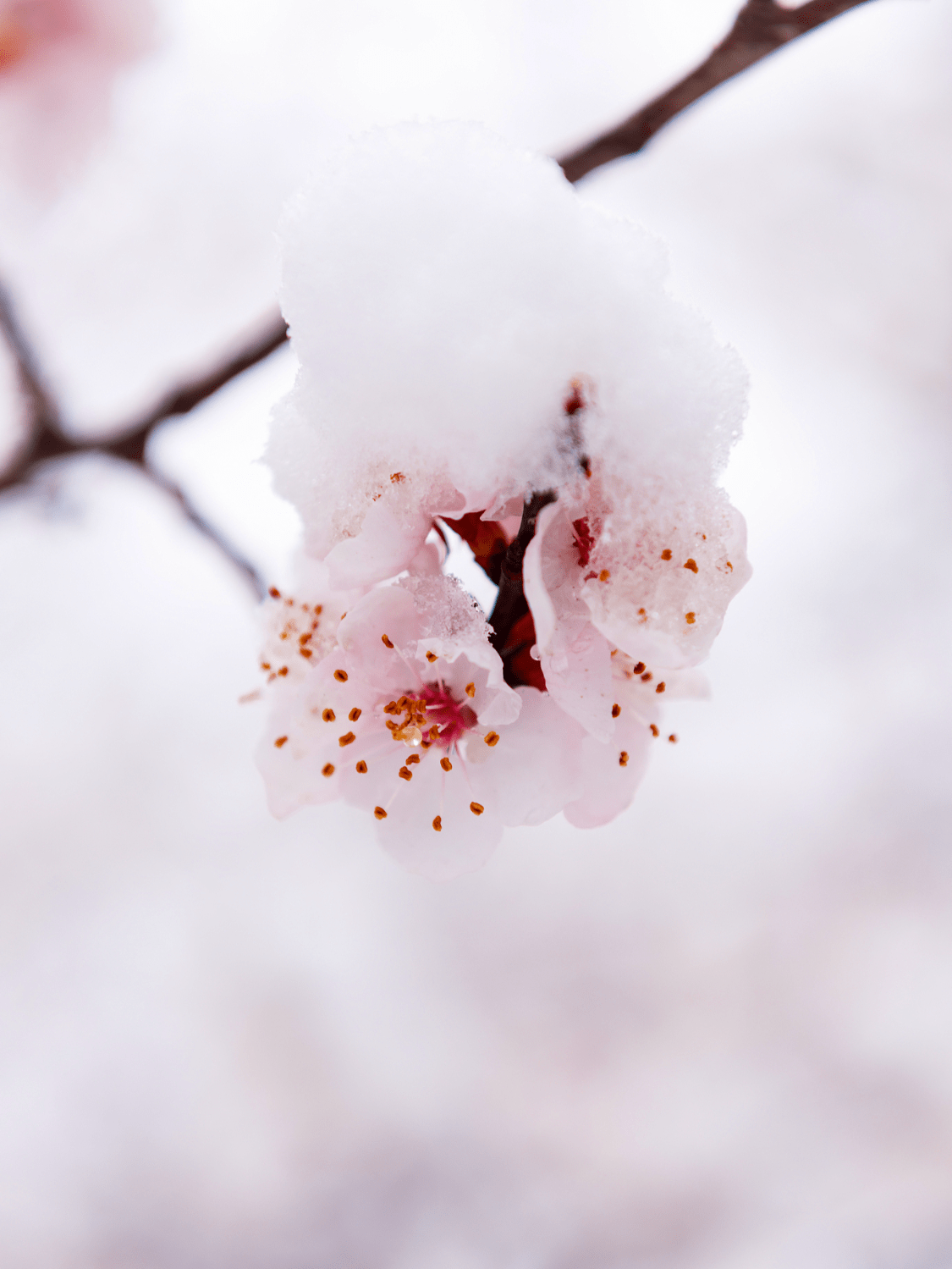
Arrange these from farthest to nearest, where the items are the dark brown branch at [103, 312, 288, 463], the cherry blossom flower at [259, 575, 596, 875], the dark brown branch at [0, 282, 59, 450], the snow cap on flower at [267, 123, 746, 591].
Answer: the dark brown branch at [0, 282, 59, 450]
the dark brown branch at [103, 312, 288, 463]
the cherry blossom flower at [259, 575, 596, 875]
the snow cap on flower at [267, 123, 746, 591]

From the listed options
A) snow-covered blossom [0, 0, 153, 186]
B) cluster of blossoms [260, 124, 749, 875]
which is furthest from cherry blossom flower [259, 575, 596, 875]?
snow-covered blossom [0, 0, 153, 186]

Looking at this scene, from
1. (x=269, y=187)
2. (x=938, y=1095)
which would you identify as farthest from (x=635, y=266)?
(x=938, y=1095)

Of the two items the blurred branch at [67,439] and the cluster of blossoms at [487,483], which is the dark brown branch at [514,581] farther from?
the blurred branch at [67,439]

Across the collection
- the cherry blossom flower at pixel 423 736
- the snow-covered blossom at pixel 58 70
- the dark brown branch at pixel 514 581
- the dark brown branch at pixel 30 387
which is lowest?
the cherry blossom flower at pixel 423 736

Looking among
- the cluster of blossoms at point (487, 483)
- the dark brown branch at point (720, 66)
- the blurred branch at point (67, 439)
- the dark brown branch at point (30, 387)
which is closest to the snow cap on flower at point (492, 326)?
the cluster of blossoms at point (487, 483)

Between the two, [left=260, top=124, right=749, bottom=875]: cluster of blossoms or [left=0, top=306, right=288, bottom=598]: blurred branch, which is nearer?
[left=260, top=124, right=749, bottom=875]: cluster of blossoms

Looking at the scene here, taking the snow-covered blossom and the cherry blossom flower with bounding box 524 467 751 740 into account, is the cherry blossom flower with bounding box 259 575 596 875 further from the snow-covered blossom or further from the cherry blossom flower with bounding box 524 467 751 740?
the snow-covered blossom
